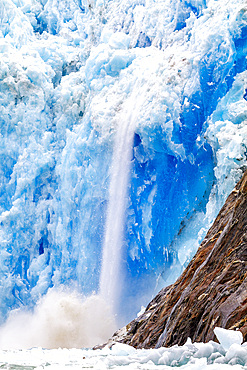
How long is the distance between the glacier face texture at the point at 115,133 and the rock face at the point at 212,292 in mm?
4884

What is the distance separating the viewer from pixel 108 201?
48.7 feet

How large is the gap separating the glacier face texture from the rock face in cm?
488

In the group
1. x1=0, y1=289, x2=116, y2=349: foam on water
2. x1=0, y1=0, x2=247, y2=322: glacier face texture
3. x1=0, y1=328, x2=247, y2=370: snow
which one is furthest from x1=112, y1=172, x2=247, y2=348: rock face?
x1=0, y1=289, x2=116, y2=349: foam on water

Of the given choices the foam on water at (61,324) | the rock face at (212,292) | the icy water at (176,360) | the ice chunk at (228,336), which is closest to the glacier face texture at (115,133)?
the foam on water at (61,324)

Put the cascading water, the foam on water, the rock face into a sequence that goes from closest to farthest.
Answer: the rock face, the foam on water, the cascading water

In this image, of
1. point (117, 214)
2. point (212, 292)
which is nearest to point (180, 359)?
point (212, 292)

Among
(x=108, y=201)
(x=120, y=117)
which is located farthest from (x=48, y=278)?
(x=120, y=117)

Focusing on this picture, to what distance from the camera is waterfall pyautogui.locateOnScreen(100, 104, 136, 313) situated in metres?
14.3

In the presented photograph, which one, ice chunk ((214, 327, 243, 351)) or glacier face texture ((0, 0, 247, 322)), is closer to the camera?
ice chunk ((214, 327, 243, 351))

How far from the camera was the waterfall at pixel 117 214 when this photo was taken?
14.3 meters

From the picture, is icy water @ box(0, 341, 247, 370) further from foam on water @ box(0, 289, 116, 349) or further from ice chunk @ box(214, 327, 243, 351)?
foam on water @ box(0, 289, 116, 349)

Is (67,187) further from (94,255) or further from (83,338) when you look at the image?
(83,338)

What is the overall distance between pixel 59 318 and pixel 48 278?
5.28 ft

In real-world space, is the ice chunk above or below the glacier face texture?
below
